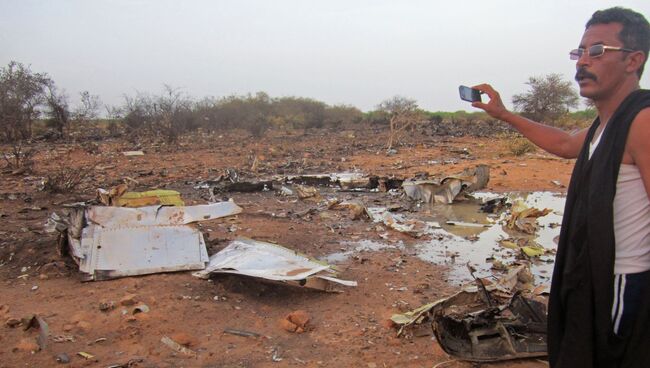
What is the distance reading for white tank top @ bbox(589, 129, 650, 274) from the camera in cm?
151

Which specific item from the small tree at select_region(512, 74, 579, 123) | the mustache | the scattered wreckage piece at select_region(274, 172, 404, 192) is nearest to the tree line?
the small tree at select_region(512, 74, 579, 123)

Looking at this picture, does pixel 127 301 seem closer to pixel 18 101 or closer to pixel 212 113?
pixel 18 101

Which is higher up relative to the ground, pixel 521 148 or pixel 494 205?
pixel 521 148

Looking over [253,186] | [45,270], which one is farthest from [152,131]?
[45,270]

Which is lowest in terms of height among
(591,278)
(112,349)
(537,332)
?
(112,349)

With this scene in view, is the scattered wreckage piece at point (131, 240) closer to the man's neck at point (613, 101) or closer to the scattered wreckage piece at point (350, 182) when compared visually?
the man's neck at point (613, 101)

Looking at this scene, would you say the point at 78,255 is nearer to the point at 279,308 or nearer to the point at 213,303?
the point at 213,303

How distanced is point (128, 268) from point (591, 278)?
164 inches

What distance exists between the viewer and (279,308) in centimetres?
416

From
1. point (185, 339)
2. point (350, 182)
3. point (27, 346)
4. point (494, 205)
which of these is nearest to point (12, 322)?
point (27, 346)

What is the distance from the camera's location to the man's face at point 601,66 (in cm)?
160

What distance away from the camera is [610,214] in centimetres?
151

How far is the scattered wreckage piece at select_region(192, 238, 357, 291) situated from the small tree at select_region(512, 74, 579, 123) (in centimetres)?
2522

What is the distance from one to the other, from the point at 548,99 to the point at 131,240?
26.3m
